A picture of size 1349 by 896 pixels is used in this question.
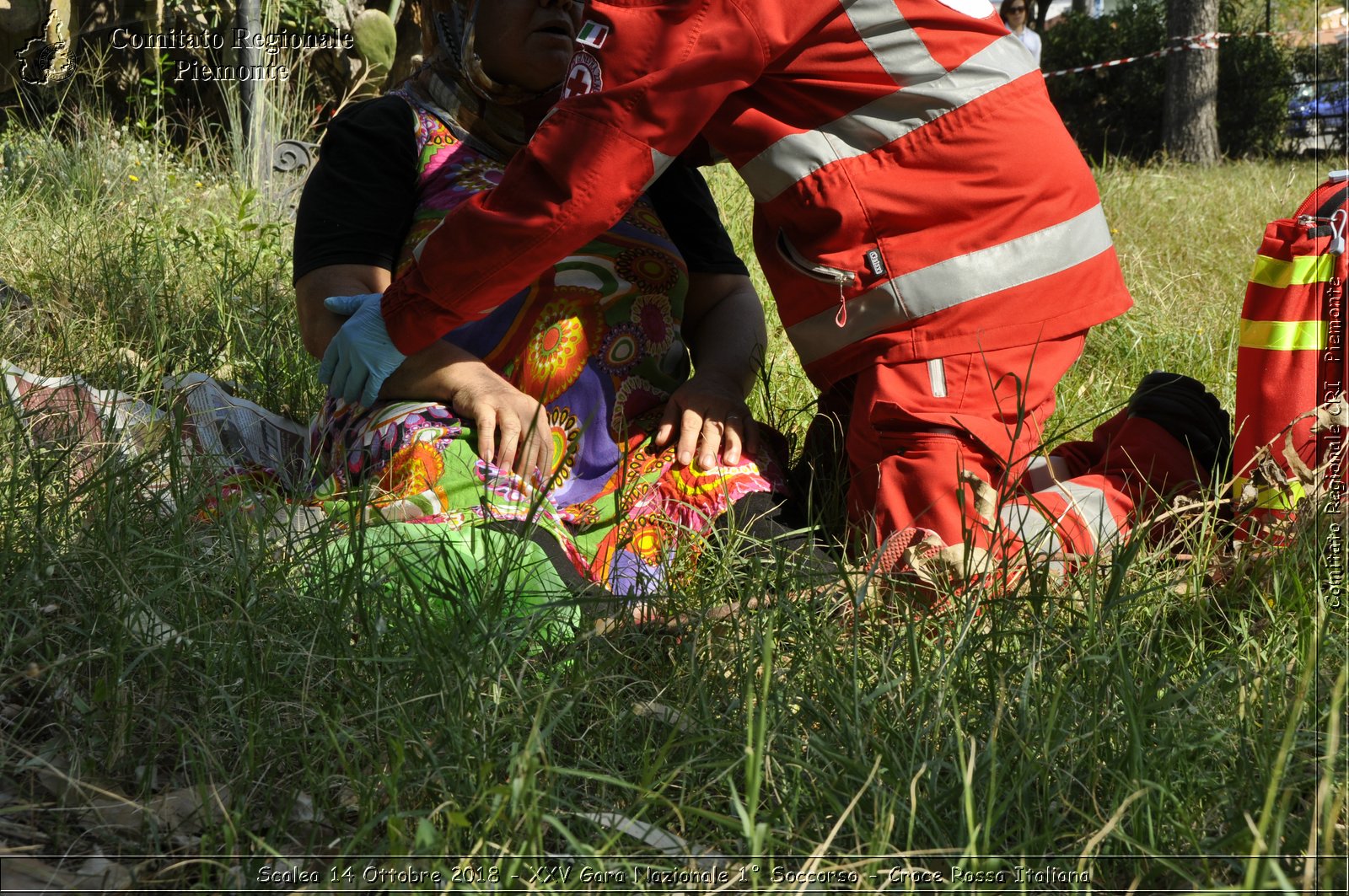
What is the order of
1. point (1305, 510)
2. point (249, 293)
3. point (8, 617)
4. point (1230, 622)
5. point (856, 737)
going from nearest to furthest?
point (856, 737), point (8, 617), point (1230, 622), point (1305, 510), point (249, 293)

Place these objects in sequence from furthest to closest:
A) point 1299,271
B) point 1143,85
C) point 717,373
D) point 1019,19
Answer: point 1143,85 → point 1019,19 → point 717,373 → point 1299,271

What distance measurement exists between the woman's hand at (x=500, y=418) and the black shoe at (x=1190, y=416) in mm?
1127

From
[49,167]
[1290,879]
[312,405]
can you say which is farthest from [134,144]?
[1290,879]

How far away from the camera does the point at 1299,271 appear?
6.15 feet

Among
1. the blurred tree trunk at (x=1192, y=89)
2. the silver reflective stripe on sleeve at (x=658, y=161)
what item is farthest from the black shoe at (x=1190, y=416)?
the blurred tree trunk at (x=1192, y=89)

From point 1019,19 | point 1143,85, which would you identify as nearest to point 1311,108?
point 1143,85

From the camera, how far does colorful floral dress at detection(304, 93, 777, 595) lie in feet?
6.56

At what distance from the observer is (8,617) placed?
1.53m

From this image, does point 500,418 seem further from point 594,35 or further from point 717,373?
point 594,35

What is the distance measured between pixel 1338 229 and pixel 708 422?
42.7 inches

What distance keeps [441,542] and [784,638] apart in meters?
0.49

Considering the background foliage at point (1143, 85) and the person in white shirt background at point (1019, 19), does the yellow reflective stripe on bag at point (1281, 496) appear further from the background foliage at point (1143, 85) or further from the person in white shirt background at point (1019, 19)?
the background foliage at point (1143, 85)

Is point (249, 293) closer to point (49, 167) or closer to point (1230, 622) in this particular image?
point (49, 167)

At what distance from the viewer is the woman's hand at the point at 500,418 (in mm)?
2027
